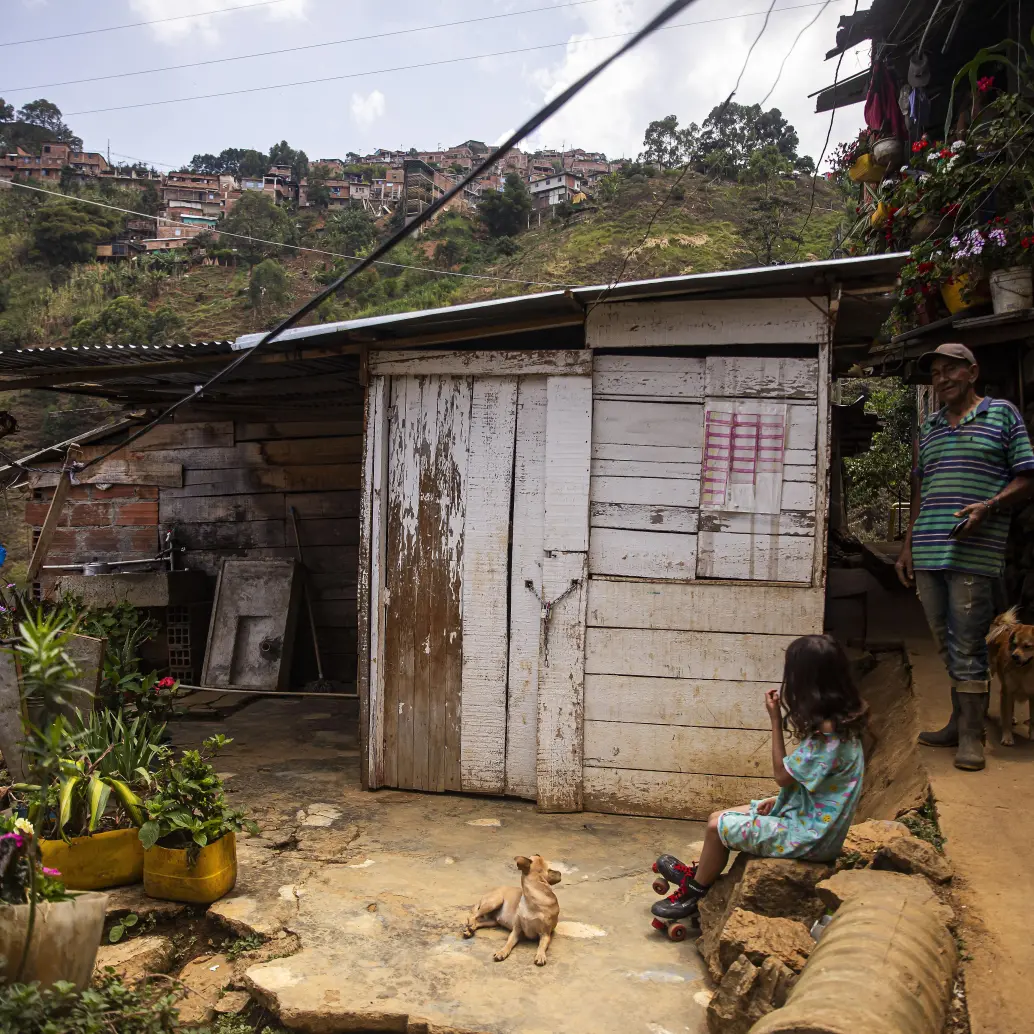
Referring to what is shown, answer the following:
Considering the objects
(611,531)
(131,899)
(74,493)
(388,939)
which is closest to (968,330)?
(611,531)

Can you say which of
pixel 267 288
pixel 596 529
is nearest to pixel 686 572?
pixel 596 529

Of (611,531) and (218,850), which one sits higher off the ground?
(611,531)

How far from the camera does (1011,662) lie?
13.3 feet

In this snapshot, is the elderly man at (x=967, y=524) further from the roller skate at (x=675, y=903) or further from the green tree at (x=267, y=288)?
the green tree at (x=267, y=288)

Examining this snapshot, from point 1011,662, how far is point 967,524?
703 mm

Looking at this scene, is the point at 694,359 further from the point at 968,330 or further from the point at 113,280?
the point at 113,280

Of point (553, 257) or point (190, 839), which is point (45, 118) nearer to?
point (553, 257)

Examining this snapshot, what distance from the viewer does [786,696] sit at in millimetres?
3225

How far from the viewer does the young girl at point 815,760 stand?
3.12m

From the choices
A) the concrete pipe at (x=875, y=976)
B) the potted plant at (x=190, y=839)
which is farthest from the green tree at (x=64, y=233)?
the concrete pipe at (x=875, y=976)

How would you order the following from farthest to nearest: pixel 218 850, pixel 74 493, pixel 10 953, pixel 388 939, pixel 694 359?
pixel 74 493 → pixel 694 359 → pixel 218 850 → pixel 388 939 → pixel 10 953

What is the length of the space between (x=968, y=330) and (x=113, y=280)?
52.7 m

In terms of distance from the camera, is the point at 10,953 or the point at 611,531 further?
the point at 611,531

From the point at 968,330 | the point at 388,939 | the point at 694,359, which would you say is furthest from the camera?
the point at 968,330
